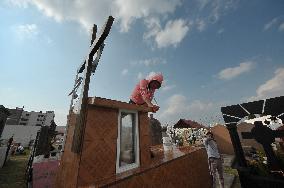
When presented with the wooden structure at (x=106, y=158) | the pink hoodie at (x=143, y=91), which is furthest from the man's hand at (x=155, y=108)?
the pink hoodie at (x=143, y=91)

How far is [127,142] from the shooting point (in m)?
5.10

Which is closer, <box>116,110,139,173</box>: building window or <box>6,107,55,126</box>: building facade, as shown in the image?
<box>116,110,139,173</box>: building window

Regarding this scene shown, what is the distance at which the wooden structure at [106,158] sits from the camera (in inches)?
147

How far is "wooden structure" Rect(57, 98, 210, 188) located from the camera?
12.3 feet

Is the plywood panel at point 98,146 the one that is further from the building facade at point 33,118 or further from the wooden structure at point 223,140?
the building facade at point 33,118

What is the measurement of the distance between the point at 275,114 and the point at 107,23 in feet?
14.6

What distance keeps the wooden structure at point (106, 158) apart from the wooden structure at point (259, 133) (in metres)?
2.26

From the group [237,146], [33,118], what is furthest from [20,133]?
[237,146]

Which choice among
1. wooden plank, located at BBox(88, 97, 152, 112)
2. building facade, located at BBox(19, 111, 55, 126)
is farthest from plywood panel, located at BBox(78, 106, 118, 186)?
building facade, located at BBox(19, 111, 55, 126)

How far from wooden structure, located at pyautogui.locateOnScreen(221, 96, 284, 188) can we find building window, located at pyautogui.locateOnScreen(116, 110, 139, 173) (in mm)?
2864

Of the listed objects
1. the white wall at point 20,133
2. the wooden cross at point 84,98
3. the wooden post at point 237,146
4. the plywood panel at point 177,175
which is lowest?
the plywood panel at point 177,175

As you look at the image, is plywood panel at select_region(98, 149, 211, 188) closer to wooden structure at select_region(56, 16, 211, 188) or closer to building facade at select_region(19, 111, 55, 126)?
wooden structure at select_region(56, 16, 211, 188)

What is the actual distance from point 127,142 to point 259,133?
3520 millimetres

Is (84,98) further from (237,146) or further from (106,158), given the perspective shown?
(237,146)
